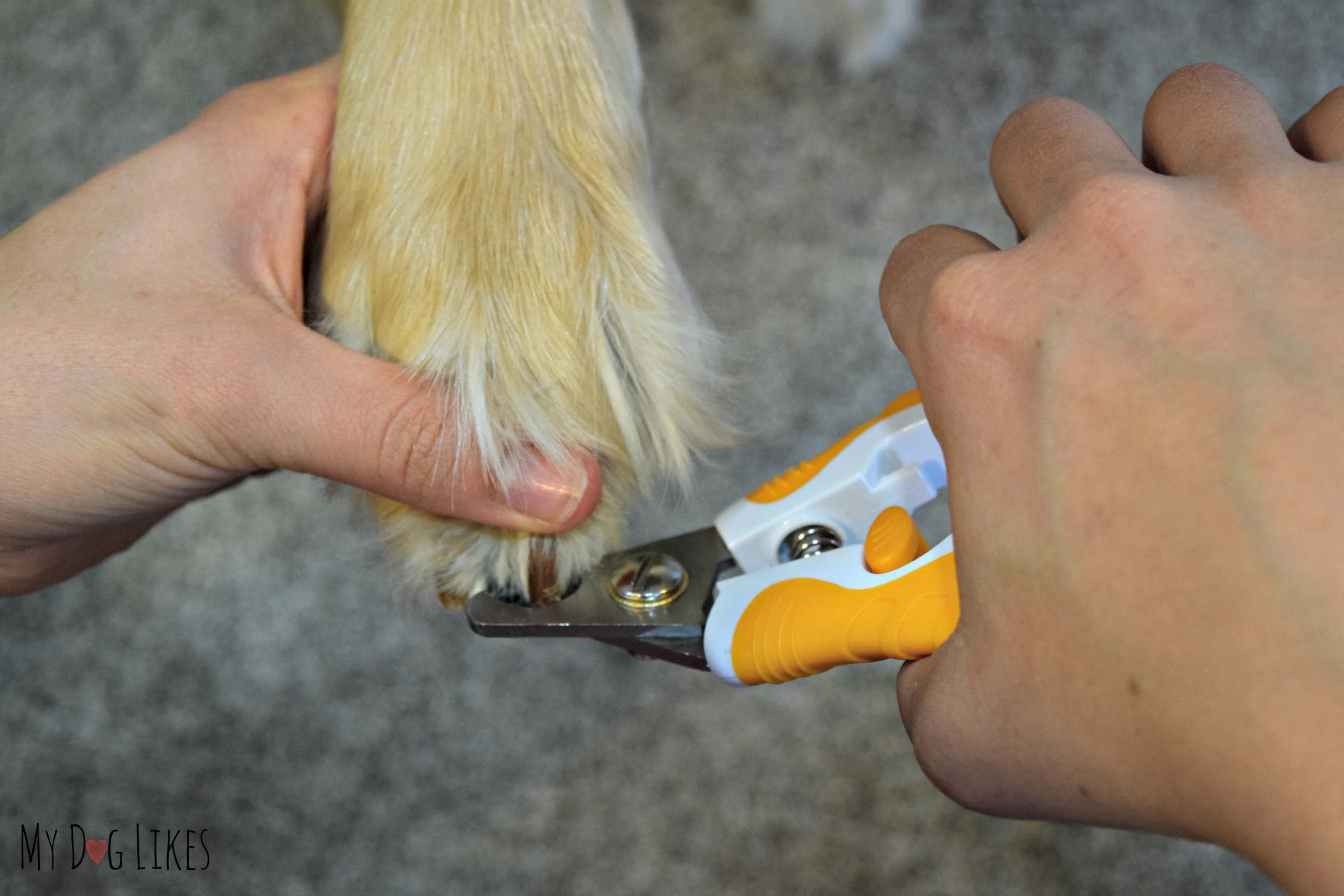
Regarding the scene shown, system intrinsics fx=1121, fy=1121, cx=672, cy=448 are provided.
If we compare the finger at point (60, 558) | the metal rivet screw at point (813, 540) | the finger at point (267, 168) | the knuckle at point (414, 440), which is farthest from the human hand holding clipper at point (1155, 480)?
the finger at point (60, 558)

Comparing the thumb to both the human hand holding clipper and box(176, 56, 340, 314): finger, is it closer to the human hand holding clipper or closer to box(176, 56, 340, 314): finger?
box(176, 56, 340, 314): finger

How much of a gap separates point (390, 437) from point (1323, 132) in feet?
1.55

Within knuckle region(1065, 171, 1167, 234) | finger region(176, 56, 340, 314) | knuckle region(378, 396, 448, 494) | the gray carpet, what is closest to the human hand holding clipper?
knuckle region(1065, 171, 1167, 234)

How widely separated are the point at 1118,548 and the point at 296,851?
86 cm

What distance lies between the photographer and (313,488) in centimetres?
110

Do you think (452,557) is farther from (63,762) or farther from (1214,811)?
(63,762)

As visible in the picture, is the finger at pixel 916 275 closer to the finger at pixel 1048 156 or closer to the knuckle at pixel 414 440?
the finger at pixel 1048 156

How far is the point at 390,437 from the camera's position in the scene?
24.0 inches

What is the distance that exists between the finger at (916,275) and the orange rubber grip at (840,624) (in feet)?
0.32

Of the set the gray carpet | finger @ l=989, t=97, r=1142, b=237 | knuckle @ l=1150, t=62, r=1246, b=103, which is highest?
knuckle @ l=1150, t=62, r=1246, b=103

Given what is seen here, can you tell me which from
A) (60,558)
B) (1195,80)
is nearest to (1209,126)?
(1195,80)

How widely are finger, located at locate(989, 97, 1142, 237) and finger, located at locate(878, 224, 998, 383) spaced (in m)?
0.03

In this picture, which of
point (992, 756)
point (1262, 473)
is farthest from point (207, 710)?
point (1262, 473)

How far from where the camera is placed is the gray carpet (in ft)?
3.24
